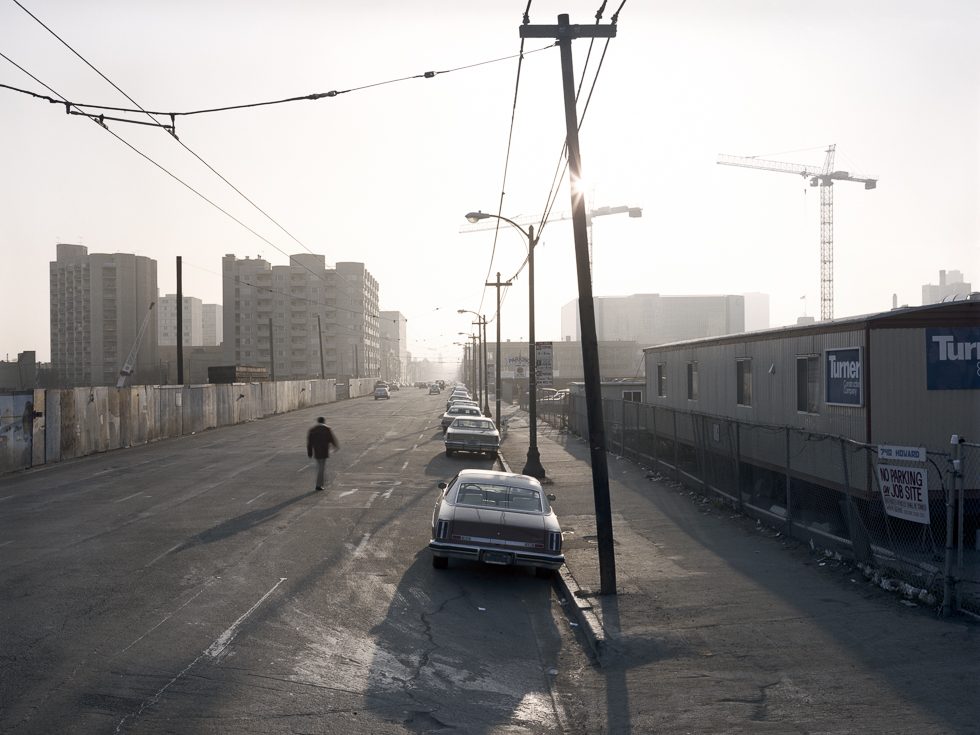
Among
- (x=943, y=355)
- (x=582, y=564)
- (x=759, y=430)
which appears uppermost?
(x=943, y=355)

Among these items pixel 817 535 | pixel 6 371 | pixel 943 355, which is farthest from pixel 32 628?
pixel 6 371

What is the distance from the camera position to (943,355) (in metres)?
15.0

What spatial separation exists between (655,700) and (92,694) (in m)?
4.54

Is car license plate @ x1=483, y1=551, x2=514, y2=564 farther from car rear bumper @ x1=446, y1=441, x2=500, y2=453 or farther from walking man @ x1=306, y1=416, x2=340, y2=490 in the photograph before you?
car rear bumper @ x1=446, y1=441, x2=500, y2=453

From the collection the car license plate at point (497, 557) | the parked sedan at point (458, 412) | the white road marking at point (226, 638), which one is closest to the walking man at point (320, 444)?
the car license plate at point (497, 557)

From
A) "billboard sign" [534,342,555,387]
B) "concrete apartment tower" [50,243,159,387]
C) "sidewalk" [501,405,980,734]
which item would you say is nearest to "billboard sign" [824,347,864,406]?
"sidewalk" [501,405,980,734]

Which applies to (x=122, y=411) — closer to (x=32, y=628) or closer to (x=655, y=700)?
(x=32, y=628)

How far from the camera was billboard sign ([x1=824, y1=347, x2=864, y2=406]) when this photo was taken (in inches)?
604

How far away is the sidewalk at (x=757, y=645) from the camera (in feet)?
22.1

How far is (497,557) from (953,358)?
908 centimetres

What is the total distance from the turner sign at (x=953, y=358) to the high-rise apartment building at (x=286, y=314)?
468 ft

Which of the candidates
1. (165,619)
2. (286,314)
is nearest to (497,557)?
(165,619)

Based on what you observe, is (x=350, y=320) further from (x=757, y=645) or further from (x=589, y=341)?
(x=757, y=645)

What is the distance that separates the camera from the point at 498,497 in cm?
1279
